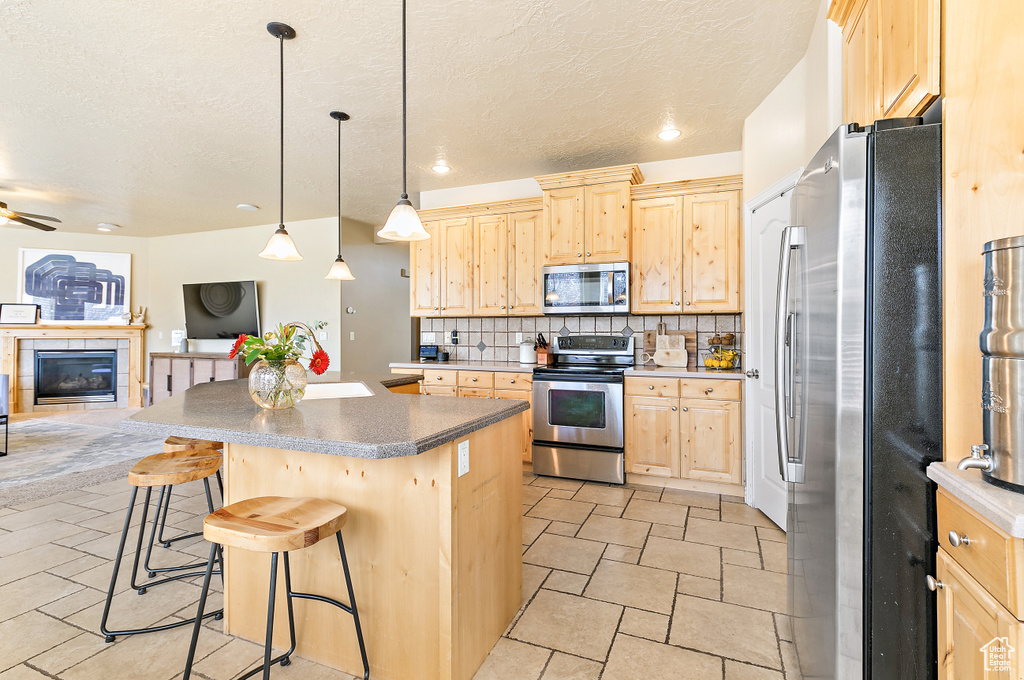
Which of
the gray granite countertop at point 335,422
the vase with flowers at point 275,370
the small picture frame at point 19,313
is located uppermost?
the small picture frame at point 19,313

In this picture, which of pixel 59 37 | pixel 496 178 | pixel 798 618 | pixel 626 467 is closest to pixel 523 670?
pixel 798 618

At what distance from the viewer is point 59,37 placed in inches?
95.5


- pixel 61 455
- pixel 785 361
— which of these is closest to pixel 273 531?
pixel 785 361

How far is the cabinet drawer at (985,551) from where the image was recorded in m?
0.76

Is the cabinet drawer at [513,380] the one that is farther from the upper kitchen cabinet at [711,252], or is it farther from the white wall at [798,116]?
the white wall at [798,116]

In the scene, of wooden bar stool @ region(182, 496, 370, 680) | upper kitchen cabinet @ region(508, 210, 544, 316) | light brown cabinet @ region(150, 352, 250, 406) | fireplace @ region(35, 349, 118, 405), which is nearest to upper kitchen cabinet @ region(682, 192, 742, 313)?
upper kitchen cabinet @ region(508, 210, 544, 316)

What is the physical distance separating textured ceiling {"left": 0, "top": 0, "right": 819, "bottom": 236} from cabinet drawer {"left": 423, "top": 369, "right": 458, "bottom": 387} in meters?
1.90

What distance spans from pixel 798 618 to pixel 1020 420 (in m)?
1.13

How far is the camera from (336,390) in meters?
2.54

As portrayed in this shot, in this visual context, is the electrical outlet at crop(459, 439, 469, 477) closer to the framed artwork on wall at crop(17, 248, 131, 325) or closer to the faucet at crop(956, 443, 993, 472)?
the faucet at crop(956, 443, 993, 472)

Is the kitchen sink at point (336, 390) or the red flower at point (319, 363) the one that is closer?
the red flower at point (319, 363)

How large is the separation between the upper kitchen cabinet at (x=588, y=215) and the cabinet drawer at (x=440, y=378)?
135 centimetres

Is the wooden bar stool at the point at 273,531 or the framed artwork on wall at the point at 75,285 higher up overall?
the framed artwork on wall at the point at 75,285

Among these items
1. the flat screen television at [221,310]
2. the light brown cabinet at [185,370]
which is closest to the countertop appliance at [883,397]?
the light brown cabinet at [185,370]
